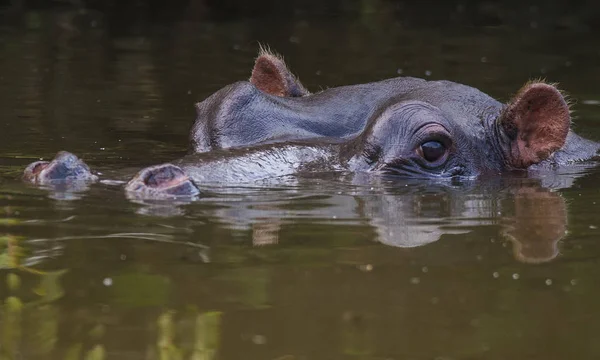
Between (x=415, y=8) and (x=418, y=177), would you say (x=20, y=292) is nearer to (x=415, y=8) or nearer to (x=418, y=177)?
(x=418, y=177)

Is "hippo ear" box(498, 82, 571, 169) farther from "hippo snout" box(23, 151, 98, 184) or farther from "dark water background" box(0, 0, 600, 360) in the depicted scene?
"hippo snout" box(23, 151, 98, 184)

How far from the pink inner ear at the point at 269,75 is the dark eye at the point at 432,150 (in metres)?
1.58

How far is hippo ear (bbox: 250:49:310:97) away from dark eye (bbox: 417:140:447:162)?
157cm

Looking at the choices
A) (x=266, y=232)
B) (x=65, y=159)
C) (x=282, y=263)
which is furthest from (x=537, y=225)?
(x=65, y=159)

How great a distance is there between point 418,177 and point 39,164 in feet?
6.73

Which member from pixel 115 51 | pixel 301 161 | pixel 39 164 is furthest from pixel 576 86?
pixel 39 164

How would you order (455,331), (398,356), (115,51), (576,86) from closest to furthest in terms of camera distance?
(398,356)
(455,331)
(576,86)
(115,51)

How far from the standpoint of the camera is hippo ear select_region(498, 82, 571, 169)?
23.9 ft

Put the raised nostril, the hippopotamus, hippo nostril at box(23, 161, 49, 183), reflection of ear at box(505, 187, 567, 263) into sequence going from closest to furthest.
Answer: reflection of ear at box(505, 187, 567, 263)
the raised nostril
hippo nostril at box(23, 161, 49, 183)
the hippopotamus

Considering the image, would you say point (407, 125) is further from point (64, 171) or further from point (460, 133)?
point (64, 171)

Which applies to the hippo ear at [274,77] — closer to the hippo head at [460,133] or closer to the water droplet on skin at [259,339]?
the hippo head at [460,133]

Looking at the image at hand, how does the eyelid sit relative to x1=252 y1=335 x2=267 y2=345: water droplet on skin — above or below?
above

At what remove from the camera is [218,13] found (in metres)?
18.9

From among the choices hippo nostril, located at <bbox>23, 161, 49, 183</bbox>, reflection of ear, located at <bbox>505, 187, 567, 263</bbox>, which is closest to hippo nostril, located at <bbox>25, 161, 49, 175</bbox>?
hippo nostril, located at <bbox>23, 161, 49, 183</bbox>
